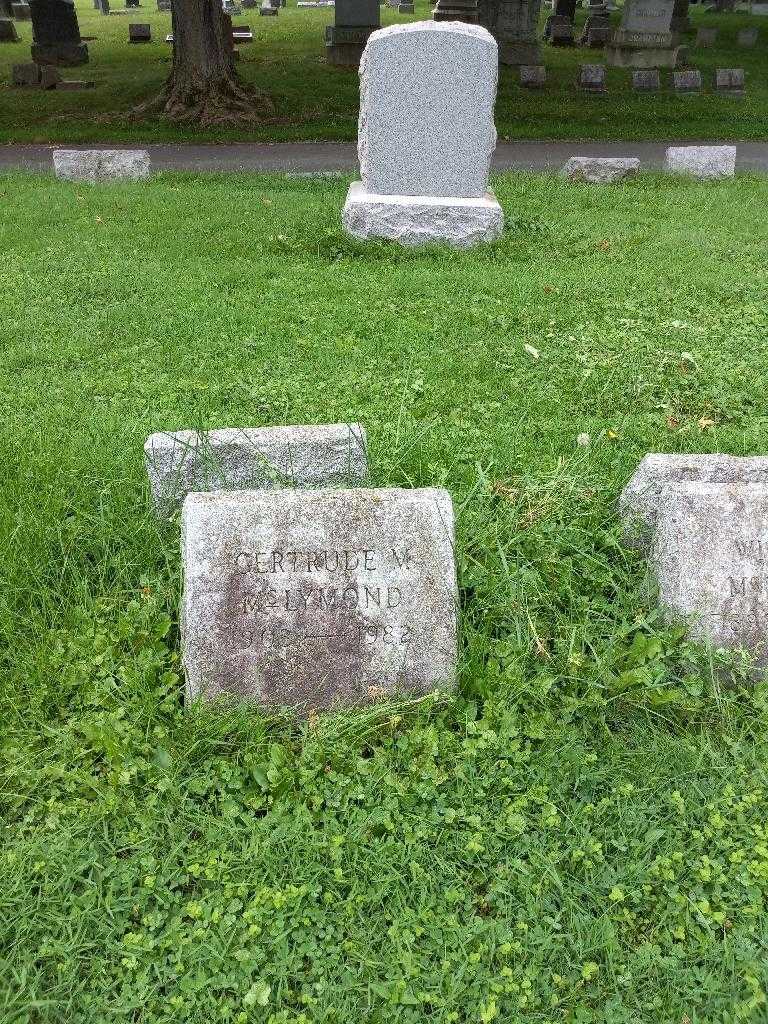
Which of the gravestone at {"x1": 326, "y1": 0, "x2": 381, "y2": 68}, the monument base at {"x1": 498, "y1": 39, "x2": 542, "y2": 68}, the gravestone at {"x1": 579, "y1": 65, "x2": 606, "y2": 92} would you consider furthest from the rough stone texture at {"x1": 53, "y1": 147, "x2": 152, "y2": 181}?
the monument base at {"x1": 498, "y1": 39, "x2": 542, "y2": 68}

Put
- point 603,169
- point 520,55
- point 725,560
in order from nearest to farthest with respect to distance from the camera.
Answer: point 725,560 < point 603,169 < point 520,55

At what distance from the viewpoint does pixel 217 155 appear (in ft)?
41.2

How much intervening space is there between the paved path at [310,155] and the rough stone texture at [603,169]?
3.88ft

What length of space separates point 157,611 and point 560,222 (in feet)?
21.7

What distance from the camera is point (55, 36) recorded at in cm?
1923

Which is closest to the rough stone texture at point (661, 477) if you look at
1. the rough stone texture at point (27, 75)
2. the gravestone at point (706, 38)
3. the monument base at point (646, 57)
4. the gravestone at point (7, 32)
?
the rough stone texture at point (27, 75)

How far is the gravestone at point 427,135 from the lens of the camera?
7051mm

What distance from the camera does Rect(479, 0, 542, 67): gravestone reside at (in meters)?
18.2

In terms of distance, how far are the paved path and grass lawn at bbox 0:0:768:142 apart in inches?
18.9

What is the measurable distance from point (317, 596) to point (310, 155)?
458 inches

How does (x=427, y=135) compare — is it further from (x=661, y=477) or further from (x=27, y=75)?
(x=27, y=75)

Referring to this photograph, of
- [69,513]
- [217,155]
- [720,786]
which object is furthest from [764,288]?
[217,155]

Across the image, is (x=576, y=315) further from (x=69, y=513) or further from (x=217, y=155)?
(x=217, y=155)

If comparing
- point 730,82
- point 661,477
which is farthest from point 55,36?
point 661,477
